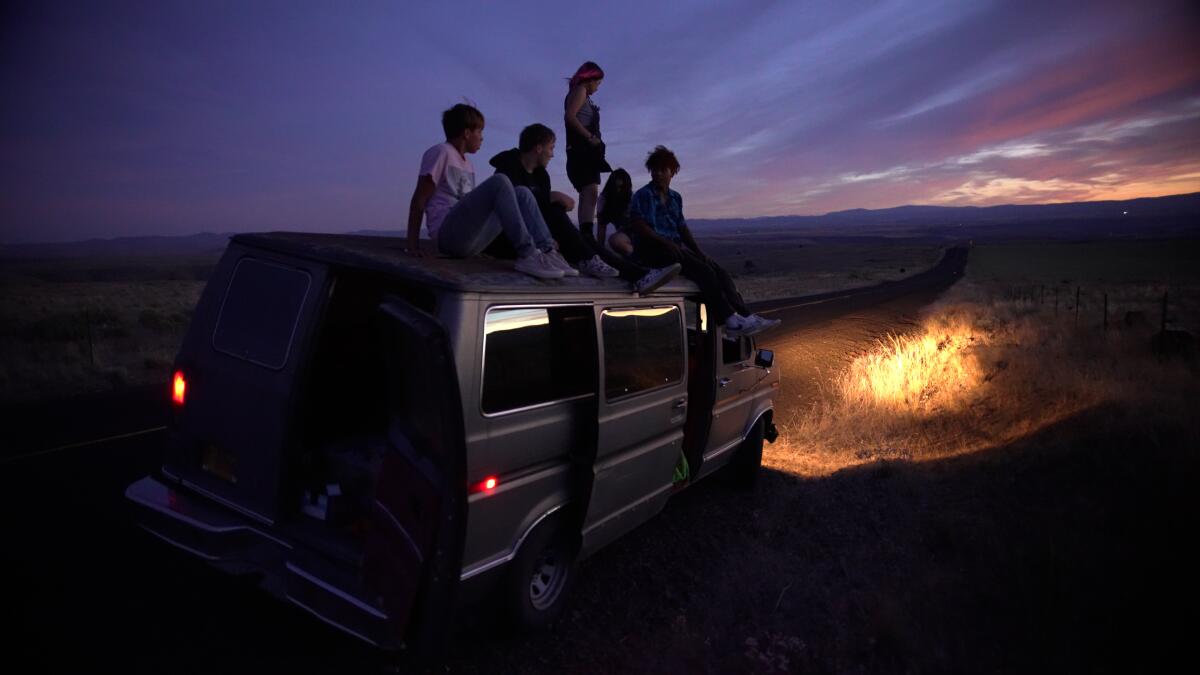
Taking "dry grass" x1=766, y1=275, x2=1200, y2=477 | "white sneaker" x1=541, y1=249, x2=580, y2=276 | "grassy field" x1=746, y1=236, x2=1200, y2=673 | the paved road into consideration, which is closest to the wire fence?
"dry grass" x1=766, y1=275, x2=1200, y2=477

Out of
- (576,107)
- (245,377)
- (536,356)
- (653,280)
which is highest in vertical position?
(576,107)

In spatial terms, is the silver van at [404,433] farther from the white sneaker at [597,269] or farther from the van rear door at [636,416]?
the white sneaker at [597,269]

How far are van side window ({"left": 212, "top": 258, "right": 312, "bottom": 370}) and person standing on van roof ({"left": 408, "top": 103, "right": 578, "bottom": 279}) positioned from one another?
705mm

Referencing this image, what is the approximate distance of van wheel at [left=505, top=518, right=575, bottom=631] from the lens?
→ 3.30m

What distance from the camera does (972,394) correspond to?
9.41 metres

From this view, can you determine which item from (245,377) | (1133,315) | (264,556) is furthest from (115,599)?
(1133,315)

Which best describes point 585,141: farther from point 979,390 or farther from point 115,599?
point 979,390

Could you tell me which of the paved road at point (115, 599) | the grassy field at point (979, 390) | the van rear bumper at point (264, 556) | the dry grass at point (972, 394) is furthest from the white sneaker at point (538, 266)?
the grassy field at point (979, 390)

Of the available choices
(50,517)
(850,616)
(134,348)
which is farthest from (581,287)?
(134,348)

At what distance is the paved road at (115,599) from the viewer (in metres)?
3.24

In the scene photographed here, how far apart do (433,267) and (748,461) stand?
402cm

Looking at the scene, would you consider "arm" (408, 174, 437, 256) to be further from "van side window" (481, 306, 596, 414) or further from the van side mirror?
the van side mirror

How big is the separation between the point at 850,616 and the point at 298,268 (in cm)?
392

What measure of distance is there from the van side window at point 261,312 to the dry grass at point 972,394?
5.37 meters
